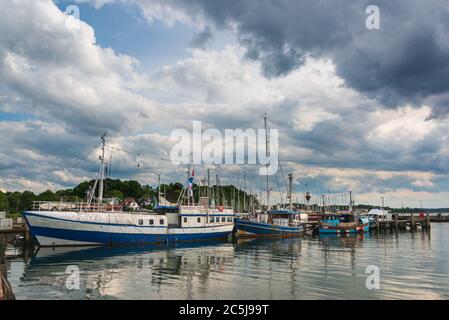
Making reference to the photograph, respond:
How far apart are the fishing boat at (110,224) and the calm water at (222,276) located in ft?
12.1

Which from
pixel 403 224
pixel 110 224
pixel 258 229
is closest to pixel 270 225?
pixel 258 229

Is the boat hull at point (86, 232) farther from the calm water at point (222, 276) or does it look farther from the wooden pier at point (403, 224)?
the wooden pier at point (403, 224)

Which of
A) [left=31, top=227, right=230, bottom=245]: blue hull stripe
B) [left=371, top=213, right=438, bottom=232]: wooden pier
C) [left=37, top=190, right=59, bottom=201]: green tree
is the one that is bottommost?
[left=371, top=213, right=438, bottom=232]: wooden pier

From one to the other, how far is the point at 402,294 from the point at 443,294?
8.25 feet

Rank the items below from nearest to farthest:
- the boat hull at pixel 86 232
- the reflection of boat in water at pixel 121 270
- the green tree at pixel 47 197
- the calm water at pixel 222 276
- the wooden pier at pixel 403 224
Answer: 1. the calm water at pixel 222 276
2. the reflection of boat in water at pixel 121 270
3. the boat hull at pixel 86 232
4. the wooden pier at pixel 403 224
5. the green tree at pixel 47 197

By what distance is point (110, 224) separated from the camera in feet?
153

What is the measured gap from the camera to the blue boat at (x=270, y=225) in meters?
65.6

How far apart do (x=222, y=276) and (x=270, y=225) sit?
41068 millimetres

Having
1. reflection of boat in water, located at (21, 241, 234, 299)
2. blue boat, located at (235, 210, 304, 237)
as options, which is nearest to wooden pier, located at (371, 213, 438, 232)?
blue boat, located at (235, 210, 304, 237)

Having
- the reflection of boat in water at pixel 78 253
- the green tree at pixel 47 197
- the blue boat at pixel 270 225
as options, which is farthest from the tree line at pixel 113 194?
the reflection of boat in water at pixel 78 253

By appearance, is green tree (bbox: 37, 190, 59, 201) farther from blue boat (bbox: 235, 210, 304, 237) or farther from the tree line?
blue boat (bbox: 235, 210, 304, 237)

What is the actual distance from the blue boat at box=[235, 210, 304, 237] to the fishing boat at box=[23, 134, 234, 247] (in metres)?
6.40

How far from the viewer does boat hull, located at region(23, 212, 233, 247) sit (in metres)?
43.1

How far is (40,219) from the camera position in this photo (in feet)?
140
